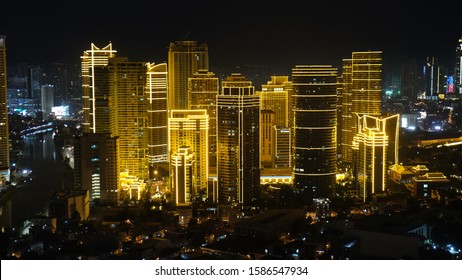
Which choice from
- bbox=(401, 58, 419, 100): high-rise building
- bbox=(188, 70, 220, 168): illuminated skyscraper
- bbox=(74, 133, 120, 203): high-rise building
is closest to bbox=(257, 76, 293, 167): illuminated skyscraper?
bbox=(188, 70, 220, 168): illuminated skyscraper

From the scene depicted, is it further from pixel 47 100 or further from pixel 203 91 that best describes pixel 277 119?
pixel 47 100

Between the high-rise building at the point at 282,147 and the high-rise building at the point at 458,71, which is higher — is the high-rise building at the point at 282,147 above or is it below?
below

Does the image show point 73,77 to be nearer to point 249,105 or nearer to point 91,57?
point 91,57

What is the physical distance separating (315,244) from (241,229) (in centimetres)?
80

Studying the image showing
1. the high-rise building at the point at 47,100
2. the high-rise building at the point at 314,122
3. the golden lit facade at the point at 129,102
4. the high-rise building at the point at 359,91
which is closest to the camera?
the high-rise building at the point at 314,122

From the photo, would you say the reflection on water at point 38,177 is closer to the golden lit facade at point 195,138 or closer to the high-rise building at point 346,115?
the golden lit facade at point 195,138

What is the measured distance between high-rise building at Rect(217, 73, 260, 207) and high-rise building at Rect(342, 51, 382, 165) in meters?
2.40

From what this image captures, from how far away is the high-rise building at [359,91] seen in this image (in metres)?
9.98

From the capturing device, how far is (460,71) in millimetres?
8852

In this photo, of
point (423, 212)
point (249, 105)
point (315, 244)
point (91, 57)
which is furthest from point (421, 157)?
point (315, 244)

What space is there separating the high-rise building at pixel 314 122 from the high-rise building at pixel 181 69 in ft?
6.77

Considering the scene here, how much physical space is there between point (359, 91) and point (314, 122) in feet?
7.20

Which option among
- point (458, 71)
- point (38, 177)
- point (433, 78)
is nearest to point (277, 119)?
point (433, 78)

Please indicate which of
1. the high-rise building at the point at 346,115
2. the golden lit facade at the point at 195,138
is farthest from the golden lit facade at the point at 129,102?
the high-rise building at the point at 346,115
